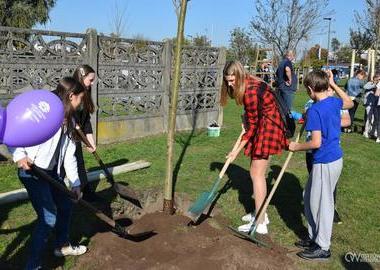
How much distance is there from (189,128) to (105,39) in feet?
10.8

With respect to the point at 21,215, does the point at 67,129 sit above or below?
above

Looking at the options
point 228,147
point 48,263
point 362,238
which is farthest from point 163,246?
point 228,147

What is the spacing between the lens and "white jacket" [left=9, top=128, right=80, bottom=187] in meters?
3.12

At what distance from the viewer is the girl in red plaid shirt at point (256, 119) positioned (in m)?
4.32

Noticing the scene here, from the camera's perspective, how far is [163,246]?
14.3ft

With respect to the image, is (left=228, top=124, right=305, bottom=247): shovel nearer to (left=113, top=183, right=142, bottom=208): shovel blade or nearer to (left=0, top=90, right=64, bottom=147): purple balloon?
(left=113, top=183, right=142, bottom=208): shovel blade

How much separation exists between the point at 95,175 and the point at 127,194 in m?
1.08

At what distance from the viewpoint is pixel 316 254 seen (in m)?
4.11

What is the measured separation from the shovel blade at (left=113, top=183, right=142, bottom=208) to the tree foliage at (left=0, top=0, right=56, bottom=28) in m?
24.0

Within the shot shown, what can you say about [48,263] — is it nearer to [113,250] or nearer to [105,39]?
[113,250]

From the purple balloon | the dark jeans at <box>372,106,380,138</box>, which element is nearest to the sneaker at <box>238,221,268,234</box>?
the purple balloon

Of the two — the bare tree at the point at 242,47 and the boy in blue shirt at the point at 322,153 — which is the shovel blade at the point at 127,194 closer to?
the boy in blue shirt at the point at 322,153

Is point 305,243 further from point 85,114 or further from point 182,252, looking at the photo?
point 85,114

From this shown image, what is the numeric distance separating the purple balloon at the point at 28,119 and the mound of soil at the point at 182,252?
5.30ft
